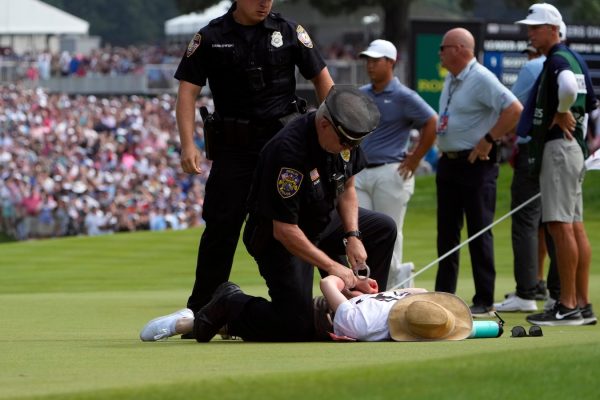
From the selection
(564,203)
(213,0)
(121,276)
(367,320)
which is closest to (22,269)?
(121,276)

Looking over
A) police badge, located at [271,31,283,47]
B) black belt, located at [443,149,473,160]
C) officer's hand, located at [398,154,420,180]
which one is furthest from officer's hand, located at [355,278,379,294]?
officer's hand, located at [398,154,420,180]

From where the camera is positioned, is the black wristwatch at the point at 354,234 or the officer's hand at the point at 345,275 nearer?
the officer's hand at the point at 345,275

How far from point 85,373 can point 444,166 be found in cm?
581

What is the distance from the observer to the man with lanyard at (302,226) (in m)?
7.31

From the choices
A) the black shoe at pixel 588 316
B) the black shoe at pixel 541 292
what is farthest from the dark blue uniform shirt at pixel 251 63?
the black shoe at pixel 541 292

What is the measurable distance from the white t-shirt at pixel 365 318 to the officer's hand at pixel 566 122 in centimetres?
257

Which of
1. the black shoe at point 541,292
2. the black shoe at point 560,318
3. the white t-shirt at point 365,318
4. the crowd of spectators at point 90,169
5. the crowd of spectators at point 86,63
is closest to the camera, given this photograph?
the white t-shirt at point 365,318

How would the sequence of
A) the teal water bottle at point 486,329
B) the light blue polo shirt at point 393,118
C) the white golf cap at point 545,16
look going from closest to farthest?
1. the teal water bottle at point 486,329
2. the white golf cap at point 545,16
3. the light blue polo shirt at point 393,118

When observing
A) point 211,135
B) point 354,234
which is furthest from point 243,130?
point 354,234

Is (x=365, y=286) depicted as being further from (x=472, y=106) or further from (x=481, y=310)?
(x=472, y=106)

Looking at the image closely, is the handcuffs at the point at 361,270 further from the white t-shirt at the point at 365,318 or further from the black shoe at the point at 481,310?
the black shoe at the point at 481,310

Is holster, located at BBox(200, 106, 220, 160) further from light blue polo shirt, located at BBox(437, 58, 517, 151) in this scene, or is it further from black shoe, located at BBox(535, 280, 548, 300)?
black shoe, located at BBox(535, 280, 548, 300)

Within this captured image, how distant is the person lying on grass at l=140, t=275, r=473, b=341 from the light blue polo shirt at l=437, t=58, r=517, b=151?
3792 mm

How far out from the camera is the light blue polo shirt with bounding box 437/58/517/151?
11.1 metres
